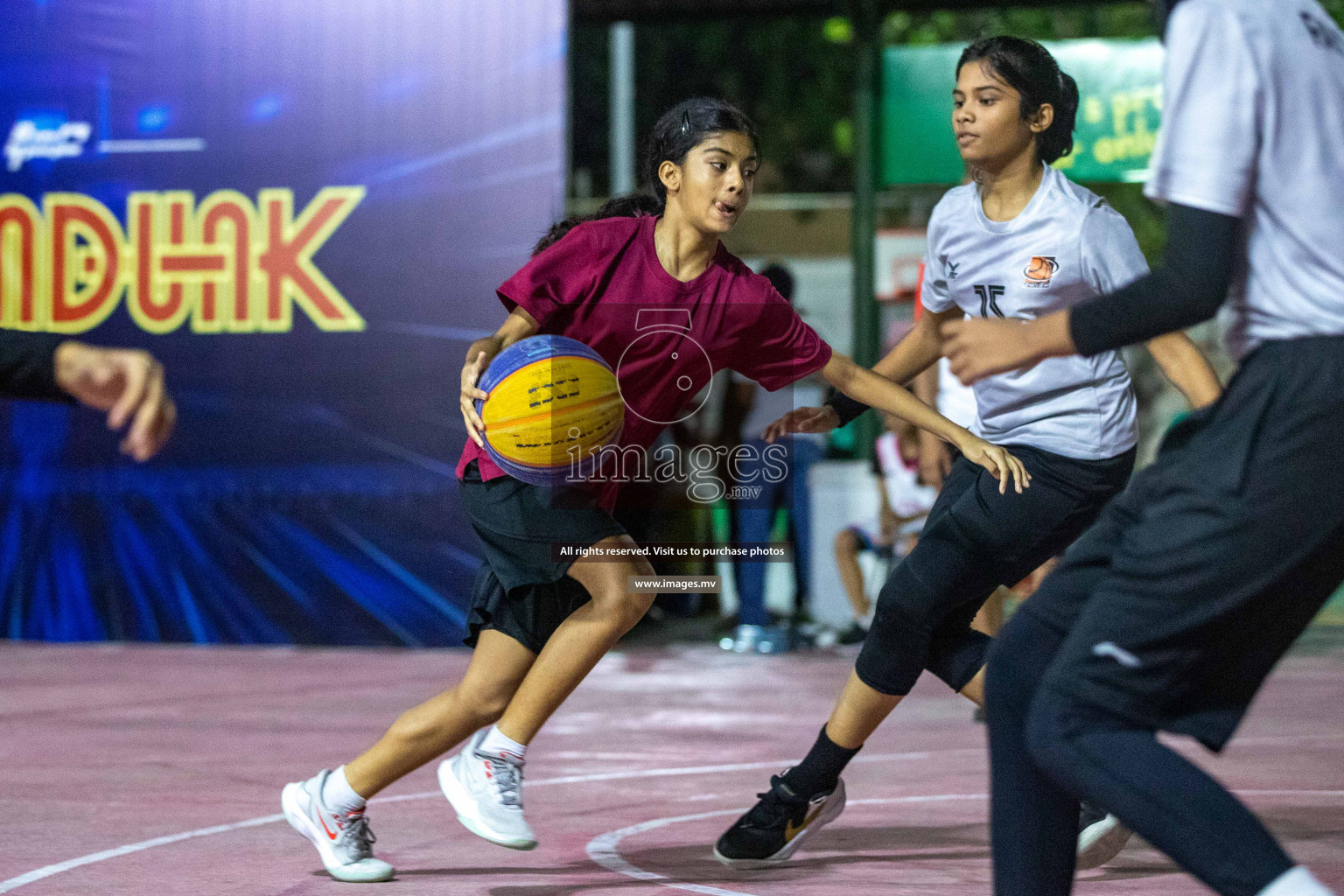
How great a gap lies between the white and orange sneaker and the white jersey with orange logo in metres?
1.86

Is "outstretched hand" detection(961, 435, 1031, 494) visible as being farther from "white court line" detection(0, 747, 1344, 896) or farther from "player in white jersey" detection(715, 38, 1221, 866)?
"white court line" detection(0, 747, 1344, 896)

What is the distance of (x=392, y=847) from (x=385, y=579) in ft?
16.8

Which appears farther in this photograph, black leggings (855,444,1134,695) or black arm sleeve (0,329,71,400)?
black leggings (855,444,1134,695)

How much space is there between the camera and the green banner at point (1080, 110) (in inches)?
406

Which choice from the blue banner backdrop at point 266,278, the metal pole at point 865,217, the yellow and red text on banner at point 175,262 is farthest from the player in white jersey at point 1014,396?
the metal pole at point 865,217

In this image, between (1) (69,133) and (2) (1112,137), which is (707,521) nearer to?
(2) (1112,137)

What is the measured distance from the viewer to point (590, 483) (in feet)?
12.5

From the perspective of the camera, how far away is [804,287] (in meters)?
20.5

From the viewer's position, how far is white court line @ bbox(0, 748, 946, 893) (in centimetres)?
393

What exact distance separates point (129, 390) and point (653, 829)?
2685 millimetres

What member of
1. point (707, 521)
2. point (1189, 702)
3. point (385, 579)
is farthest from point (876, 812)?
point (707, 521)

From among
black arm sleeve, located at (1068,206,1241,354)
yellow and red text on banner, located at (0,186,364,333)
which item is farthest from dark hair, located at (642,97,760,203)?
yellow and red text on banner, located at (0,186,364,333)

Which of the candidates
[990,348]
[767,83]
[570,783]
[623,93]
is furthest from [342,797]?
[767,83]

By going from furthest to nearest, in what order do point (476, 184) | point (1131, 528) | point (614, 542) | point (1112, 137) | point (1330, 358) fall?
point (1112, 137), point (476, 184), point (614, 542), point (1131, 528), point (1330, 358)
